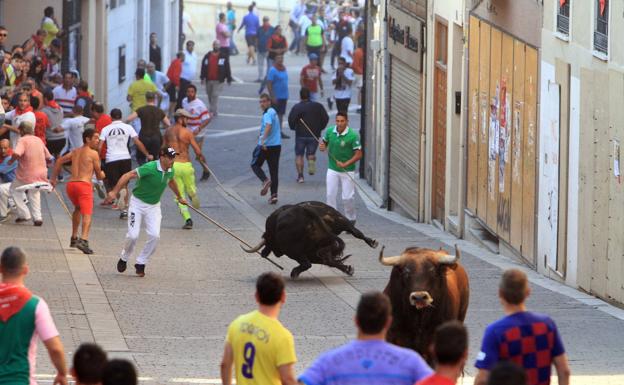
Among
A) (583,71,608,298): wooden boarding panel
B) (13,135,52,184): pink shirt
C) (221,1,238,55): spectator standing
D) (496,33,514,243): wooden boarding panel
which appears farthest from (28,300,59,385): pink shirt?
(221,1,238,55): spectator standing

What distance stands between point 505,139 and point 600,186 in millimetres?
4417

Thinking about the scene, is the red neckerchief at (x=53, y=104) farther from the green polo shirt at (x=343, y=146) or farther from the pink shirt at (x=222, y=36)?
the pink shirt at (x=222, y=36)

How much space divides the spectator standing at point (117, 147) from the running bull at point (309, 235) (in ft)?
19.4

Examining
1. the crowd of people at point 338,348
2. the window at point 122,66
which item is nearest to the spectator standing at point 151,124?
the window at point 122,66

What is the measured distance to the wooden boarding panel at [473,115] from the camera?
22719mm

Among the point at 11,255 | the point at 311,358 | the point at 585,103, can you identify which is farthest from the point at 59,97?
the point at 11,255

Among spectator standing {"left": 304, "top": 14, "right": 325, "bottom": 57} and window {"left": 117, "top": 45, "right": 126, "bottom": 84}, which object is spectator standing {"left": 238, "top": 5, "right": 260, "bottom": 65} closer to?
spectator standing {"left": 304, "top": 14, "right": 325, "bottom": 57}

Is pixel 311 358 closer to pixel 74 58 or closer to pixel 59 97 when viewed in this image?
pixel 59 97

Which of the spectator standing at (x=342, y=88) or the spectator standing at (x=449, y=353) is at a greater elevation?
the spectator standing at (x=449, y=353)

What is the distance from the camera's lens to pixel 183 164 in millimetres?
22938

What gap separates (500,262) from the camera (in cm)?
2042

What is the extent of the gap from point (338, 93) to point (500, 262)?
16.6 m

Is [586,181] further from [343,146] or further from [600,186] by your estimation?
[343,146]

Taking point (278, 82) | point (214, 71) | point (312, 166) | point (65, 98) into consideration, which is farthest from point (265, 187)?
point (214, 71)
